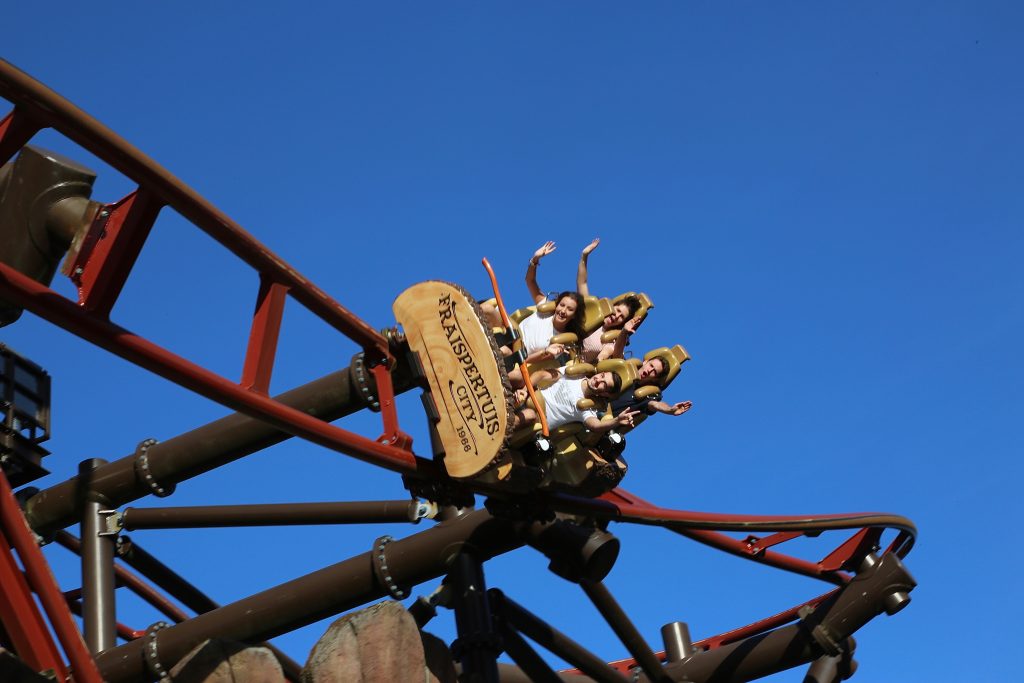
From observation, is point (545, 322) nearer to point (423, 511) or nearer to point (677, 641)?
point (423, 511)

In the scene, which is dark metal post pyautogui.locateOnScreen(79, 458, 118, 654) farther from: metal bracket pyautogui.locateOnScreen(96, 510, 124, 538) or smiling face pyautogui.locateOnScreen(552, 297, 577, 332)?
smiling face pyautogui.locateOnScreen(552, 297, 577, 332)

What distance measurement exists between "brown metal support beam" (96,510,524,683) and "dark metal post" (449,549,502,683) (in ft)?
0.28

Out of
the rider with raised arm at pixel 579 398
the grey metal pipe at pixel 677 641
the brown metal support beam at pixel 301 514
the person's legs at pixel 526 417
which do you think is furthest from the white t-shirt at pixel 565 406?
the grey metal pipe at pixel 677 641

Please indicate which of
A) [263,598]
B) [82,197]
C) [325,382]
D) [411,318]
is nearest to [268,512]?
[263,598]

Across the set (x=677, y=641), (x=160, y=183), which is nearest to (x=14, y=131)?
(x=160, y=183)

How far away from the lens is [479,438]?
782 centimetres

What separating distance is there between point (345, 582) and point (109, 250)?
3.02 meters

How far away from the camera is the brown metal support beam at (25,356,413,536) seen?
8.55 metres

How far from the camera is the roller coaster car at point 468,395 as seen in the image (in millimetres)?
7801

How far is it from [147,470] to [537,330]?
258cm

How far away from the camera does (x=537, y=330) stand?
8789 millimetres

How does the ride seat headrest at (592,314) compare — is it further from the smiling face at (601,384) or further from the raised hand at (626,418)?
the raised hand at (626,418)

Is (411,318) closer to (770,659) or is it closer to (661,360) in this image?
(661,360)

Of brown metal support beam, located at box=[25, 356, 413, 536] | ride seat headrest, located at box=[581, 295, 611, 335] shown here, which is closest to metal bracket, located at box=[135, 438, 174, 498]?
brown metal support beam, located at box=[25, 356, 413, 536]
